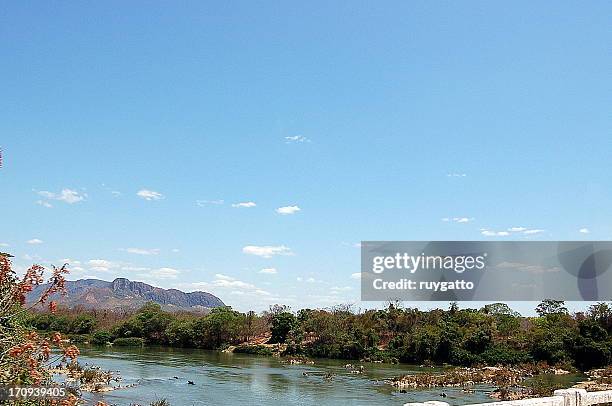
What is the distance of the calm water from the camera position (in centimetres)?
2212

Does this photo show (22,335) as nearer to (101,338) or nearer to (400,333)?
(400,333)

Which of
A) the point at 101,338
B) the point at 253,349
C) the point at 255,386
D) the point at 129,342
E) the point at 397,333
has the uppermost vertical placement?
the point at 397,333

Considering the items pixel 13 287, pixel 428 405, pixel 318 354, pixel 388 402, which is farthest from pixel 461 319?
pixel 13 287

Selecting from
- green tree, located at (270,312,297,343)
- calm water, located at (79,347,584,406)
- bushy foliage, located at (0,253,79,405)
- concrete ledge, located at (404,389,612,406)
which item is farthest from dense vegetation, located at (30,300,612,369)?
bushy foliage, located at (0,253,79,405)

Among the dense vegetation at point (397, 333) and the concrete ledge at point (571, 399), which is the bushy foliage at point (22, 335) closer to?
the concrete ledge at point (571, 399)

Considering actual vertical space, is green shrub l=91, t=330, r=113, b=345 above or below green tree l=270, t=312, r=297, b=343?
below

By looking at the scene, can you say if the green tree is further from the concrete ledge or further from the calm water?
the concrete ledge

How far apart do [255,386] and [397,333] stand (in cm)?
2312

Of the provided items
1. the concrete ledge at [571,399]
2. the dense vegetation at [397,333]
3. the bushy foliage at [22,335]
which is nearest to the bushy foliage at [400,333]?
the dense vegetation at [397,333]

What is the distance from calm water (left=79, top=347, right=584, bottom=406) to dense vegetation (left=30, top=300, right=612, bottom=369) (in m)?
4.67

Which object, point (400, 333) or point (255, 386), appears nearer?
point (255, 386)

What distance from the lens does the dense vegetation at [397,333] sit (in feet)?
124

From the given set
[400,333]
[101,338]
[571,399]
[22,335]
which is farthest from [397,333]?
[22,335]

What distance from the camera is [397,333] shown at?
47500 millimetres
